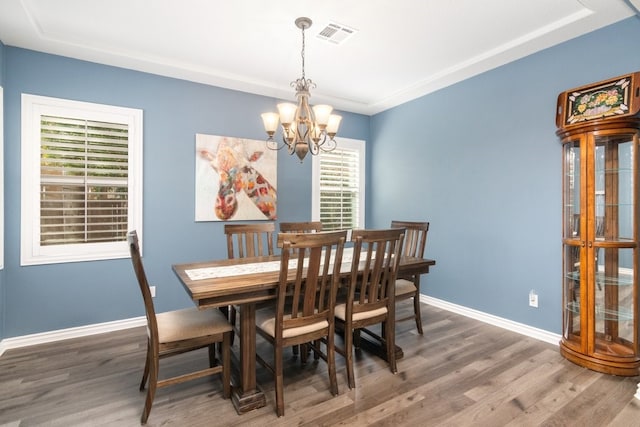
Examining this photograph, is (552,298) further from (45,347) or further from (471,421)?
(45,347)

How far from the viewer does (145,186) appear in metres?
3.50

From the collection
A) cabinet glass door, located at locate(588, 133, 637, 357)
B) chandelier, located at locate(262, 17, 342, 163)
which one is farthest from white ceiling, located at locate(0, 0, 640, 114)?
cabinet glass door, located at locate(588, 133, 637, 357)

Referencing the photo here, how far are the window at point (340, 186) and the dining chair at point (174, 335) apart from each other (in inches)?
105

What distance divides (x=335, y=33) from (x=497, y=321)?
10.7 ft

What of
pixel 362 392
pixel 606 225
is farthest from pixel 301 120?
pixel 606 225

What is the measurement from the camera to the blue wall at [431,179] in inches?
116

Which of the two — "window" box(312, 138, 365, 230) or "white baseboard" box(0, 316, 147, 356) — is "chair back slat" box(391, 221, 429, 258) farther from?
"white baseboard" box(0, 316, 147, 356)

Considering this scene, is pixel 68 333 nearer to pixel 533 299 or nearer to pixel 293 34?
pixel 293 34

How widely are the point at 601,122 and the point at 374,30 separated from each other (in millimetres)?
1895

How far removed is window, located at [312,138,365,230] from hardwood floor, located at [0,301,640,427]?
2.28 metres

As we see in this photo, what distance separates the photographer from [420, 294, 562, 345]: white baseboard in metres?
3.04

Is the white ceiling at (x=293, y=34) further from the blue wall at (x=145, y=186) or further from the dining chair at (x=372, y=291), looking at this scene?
the dining chair at (x=372, y=291)

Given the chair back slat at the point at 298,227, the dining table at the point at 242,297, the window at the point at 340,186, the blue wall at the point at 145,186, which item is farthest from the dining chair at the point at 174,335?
the window at the point at 340,186

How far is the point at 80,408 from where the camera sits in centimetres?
205
